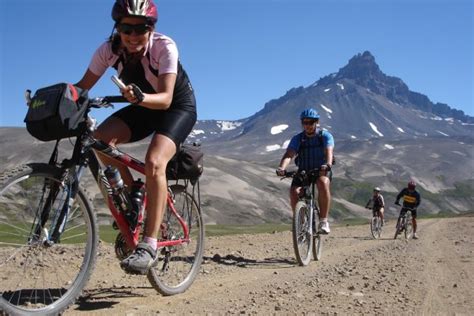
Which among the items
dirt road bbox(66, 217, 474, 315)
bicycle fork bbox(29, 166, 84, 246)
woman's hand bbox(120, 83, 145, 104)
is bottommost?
dirt road bbox(66, 217, 474, 315)

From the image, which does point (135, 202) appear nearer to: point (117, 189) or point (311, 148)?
point (117, 189)

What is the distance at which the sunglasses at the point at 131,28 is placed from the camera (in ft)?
17.1

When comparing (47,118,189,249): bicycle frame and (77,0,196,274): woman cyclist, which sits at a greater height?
(77,0,196,274): woman cyclist

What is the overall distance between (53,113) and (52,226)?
1.03m

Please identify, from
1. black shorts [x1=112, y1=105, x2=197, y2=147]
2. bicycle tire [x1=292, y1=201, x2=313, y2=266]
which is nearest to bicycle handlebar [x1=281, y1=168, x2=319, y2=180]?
bicycle tire [x1=292, y1=201, x2=313, y2=266]

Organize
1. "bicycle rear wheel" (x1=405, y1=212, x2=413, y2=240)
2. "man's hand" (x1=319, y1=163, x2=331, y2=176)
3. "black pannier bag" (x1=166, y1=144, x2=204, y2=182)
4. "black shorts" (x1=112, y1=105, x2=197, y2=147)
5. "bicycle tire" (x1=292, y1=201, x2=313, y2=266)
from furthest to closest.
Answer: "bicycle rear wheel" (x1=405, y1=212, x2=413, y2=240), "man's hand" (x1=319, y1=163, x2=331, y2=176), "bicycle tire" (x1=292, y1=201, x2=313, y2=266), "black pannier bag" (x1=166, y1=144, x2=204, y2=182), "black shorts" (x1=112, y1=105, x2=197, y2=147)

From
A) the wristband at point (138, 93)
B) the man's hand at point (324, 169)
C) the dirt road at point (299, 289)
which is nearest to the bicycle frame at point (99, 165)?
the wristband at point (138, 93)

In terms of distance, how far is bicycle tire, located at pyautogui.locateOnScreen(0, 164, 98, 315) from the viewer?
457cm

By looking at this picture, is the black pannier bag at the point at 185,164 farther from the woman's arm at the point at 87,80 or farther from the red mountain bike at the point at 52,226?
the woman's arm at the point at 87,80

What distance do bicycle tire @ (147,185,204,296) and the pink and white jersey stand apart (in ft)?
5.62

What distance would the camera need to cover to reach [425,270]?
8461mm

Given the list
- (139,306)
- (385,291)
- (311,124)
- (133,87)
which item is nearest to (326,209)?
(311,124)

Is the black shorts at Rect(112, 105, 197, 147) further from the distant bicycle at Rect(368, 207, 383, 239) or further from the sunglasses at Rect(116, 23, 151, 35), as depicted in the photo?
the distant bicycle at Rect(368, 207, 383, 239)

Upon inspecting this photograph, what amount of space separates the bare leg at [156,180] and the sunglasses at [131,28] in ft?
3.47
